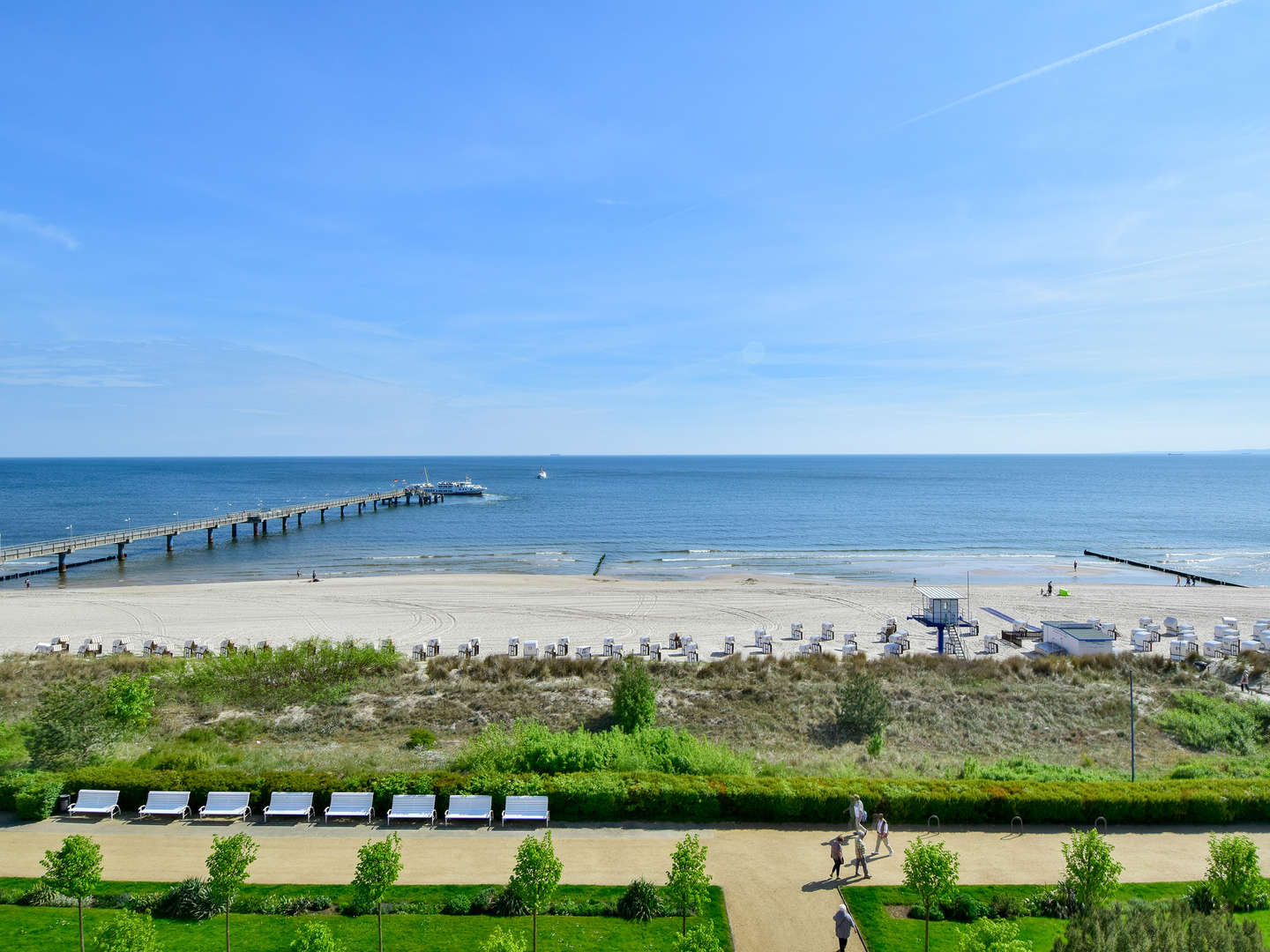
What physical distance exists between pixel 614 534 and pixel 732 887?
6728cm

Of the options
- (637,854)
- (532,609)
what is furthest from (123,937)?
(532,609)

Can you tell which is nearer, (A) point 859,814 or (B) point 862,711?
(A) point 859,814

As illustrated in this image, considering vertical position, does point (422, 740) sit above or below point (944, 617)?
below

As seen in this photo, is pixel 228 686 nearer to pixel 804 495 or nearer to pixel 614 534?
pixel 614 534

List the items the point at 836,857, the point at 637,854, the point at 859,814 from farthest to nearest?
the point at 859,814 → the point at 637,854 → the point at 836,857

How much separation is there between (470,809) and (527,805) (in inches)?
42.7

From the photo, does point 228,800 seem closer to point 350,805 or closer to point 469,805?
point 350,805

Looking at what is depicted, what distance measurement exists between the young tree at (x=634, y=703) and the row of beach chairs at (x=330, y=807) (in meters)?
5.60

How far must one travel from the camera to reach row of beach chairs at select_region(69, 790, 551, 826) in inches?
554

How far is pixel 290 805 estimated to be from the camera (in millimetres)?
14156

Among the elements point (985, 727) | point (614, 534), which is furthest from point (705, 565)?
point (985, 727)

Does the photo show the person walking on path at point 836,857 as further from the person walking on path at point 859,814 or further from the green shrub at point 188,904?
the green shrub at point 188,904

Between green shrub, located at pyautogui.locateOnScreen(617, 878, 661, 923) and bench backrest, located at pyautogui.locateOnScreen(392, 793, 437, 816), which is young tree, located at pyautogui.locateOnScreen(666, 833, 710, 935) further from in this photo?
bench backrest, located at pyautogui.locateOnScreen(392, 793, 437, 816)

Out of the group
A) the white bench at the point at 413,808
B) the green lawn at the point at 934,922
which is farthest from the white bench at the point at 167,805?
the green lawn at the point at 934,922
